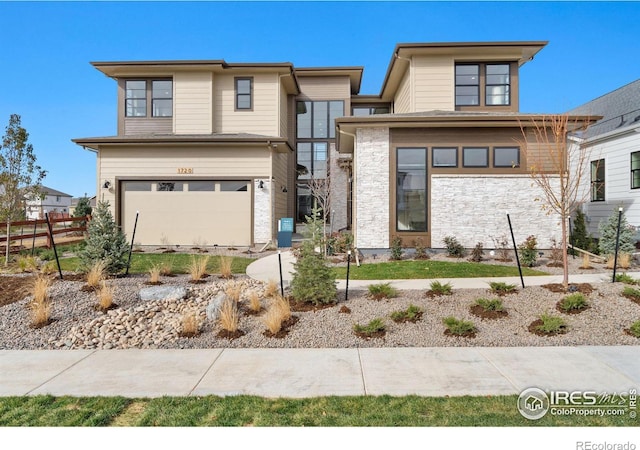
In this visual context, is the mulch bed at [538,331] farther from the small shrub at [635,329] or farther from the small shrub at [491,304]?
the small shrub at [635,329]

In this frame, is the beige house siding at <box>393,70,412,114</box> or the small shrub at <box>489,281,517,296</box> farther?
the beige house siding at <box>393,70,412,114</box>

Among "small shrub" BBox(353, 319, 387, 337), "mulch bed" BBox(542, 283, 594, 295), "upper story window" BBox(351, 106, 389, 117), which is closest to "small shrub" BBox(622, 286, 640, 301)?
"mulch bed" BBox(542, 283, 594, 295)

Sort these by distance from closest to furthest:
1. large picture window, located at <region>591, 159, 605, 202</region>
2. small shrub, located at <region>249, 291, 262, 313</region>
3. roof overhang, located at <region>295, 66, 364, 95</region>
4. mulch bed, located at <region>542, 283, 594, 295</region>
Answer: small shrub, located at <region>249, 291, 262, 313</region>
mulch bed, located at <region>542, 283, 594, 295</region>
large picture window, located at <region>591, 159, 605, 202</region>
roof overhang, located at <region>295, 66, 364, 95</region>

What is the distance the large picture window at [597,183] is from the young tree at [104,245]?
16.9m

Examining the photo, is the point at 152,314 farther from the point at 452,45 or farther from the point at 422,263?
the point at 452,45

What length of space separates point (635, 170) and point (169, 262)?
15.8m

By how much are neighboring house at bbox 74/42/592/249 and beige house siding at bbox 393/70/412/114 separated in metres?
0.09

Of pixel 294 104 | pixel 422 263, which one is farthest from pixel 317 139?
pixel 422 263

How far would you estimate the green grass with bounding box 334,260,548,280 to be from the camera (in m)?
8.98

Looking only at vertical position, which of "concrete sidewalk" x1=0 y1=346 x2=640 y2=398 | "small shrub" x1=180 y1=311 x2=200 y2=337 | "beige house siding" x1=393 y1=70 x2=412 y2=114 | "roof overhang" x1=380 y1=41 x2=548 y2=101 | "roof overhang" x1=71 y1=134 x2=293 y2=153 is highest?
"roof overhang" x1=380 y1=41 x2=548 y2=101

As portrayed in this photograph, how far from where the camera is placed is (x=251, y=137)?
1507 cm

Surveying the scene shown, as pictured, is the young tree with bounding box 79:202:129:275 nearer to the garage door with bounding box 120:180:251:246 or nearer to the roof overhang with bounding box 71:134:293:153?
the garage door with bounding box 120:180:251:246

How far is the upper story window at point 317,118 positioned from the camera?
22.2 metres

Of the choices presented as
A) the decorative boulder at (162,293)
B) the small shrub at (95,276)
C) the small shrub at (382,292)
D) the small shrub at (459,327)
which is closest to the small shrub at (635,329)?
the small shrub at (459,327)
